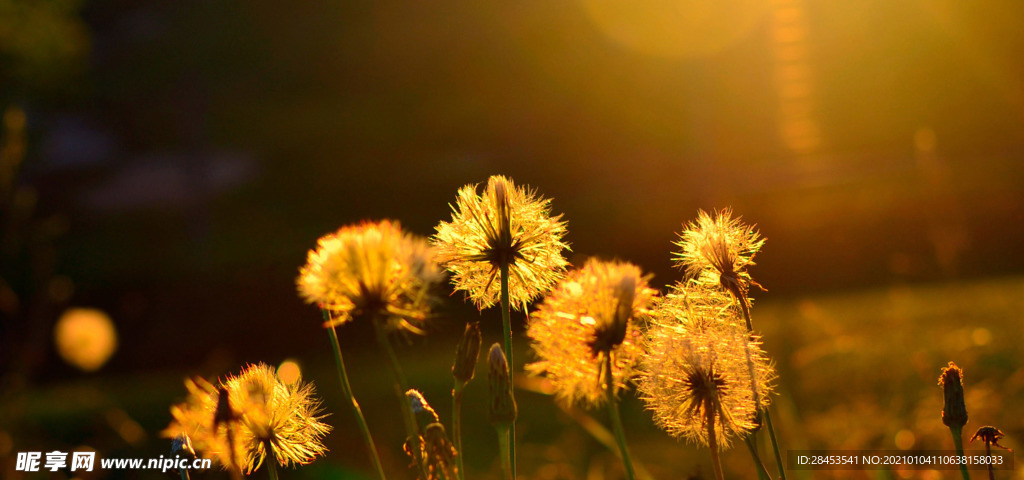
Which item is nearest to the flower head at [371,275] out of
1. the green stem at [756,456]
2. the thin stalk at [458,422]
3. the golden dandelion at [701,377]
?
the thin stalk at [458,422]

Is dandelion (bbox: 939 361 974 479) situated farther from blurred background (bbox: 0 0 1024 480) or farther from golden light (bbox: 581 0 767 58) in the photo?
golden light (bbox: 581 0 767 58)

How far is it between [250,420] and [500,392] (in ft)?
1.15

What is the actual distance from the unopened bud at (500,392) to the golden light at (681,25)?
62.5 feet

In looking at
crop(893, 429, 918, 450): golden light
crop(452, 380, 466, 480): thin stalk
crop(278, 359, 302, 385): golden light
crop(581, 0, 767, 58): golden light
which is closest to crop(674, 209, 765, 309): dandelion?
crop(452, 380, 466, 480): thin stalk

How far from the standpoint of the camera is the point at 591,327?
106 centimetres

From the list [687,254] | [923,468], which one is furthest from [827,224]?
[687,254]

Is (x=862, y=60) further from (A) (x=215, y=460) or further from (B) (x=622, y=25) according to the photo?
(A) (x=215, y=460)

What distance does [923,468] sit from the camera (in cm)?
287

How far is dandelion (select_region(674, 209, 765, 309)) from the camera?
116 cm

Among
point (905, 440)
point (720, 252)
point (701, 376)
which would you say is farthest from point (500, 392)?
point (905, 440)

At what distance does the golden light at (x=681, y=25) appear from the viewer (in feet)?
64.6

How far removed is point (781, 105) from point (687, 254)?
2082 cm

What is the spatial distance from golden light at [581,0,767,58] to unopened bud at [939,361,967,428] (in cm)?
1894

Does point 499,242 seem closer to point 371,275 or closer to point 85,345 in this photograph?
point 371,275
